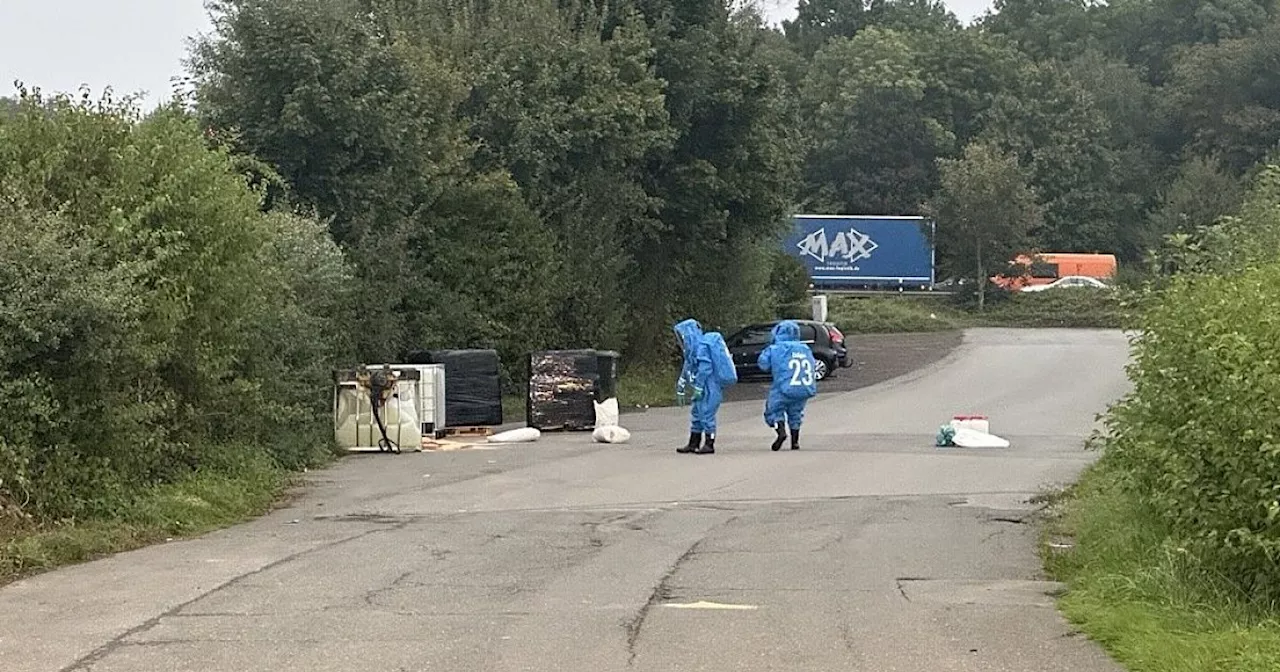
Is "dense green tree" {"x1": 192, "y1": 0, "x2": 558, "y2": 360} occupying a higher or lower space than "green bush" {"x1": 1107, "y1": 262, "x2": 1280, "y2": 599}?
higher

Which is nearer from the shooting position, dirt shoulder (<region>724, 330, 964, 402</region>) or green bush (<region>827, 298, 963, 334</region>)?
dirt shoulder (<region>724, 330, 964, 402</region>)

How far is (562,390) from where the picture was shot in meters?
25.1

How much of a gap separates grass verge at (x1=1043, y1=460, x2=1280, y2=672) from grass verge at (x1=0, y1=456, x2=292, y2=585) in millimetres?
6725

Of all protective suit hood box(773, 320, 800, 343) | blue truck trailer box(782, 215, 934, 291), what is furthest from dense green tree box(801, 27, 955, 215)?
protective suit hood box(773, 320, 800, 343)

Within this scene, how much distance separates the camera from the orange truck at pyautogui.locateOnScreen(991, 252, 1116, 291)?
71.2 meters

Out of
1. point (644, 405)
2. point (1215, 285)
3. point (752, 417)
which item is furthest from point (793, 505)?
point (644, 405)

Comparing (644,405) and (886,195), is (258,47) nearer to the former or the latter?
(644,405)

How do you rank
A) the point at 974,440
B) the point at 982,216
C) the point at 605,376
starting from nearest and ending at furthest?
the point at 974,440
the point at 605,376
the point at 982,216

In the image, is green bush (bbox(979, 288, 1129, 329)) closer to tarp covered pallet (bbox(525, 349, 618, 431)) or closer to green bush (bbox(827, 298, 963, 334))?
green bush (bbox(827, 298, 963, 334))

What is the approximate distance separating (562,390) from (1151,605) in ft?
55.4

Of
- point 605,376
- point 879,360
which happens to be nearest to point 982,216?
point 879,360

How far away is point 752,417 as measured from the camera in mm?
28328

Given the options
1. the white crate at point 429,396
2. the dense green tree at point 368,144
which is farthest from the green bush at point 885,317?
the white crate at point 429,396

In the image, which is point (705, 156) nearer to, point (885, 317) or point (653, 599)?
point (653, 599)
